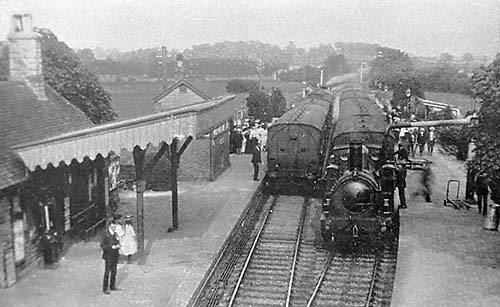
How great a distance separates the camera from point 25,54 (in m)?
12.9

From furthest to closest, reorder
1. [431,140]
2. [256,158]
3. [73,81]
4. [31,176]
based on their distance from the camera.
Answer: [431,140] < [73,81] < [256,158] < [31,176]

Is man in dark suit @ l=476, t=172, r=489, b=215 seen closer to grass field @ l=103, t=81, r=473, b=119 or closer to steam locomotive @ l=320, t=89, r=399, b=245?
steam locomotive @ l=320, t=89, r=399, b=245

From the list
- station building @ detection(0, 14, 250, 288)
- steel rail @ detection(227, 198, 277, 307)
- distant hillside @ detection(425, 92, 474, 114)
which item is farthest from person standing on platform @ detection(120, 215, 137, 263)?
distant hillside @ detection(425, 92, 474, 114)

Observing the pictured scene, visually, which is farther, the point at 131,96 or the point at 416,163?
the point at 131,96

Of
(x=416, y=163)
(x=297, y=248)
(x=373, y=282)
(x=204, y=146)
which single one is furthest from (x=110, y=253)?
(x=416, y=163)

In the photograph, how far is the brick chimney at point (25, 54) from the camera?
41.0 feet

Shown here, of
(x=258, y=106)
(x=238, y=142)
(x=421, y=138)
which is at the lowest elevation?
(x=238, y=142)

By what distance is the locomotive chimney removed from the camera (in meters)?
12.0

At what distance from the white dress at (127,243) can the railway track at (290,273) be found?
1.72 m

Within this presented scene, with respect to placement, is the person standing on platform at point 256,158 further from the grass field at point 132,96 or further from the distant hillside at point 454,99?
the distant hillside at point 454,99

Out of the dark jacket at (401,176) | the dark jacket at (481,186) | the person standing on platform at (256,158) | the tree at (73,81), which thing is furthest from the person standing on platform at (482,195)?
the tree at (73,81)

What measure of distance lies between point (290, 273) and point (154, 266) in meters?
2.87

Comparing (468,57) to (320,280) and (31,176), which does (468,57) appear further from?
(31,176)

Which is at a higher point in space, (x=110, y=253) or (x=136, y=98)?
(x=136, y=98)
